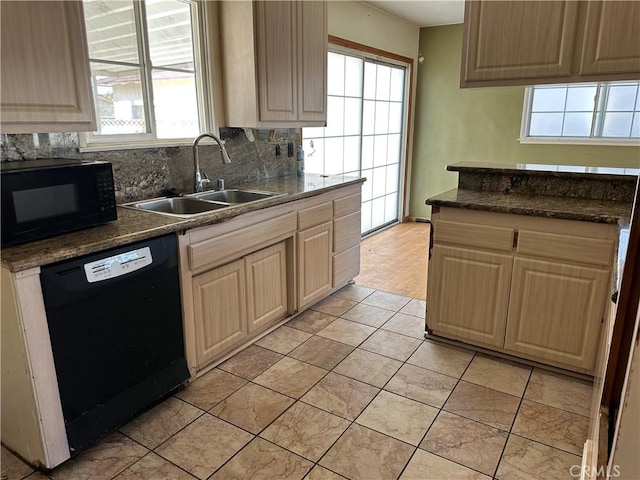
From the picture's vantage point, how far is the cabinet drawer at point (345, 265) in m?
3.51

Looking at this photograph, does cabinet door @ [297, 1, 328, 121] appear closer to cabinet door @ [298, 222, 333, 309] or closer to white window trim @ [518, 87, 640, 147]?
cabinet door @ [298, 222, 333, 309]

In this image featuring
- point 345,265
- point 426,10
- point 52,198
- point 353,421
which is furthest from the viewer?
point 426,10

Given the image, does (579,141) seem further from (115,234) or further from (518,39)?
(115,234)

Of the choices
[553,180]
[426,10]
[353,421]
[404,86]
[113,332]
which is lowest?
[353,421]

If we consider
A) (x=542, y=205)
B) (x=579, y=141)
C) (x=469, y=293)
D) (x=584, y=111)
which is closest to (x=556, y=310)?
(x=469, y=293)

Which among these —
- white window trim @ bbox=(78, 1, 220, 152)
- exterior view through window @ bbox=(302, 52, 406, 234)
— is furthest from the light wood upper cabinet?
exterior view through window @ bbox=(302, 52, 406, 234)

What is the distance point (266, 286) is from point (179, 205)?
727 millimetres

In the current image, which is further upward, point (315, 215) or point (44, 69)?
point (44, 69)

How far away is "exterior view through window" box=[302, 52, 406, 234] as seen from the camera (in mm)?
4574

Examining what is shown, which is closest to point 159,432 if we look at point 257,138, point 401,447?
point 401,447

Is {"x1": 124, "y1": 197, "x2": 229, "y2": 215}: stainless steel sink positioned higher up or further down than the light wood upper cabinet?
further down

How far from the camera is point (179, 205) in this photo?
2754 mm

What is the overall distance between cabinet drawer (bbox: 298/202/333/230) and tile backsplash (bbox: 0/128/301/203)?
24.7 inches

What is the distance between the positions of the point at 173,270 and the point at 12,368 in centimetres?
72
